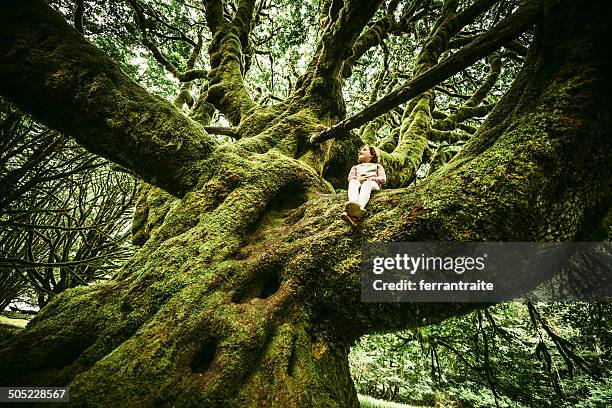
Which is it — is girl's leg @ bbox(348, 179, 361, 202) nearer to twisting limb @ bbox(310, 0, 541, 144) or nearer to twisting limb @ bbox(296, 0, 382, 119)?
twisting limb @ bbox(310, 0, 541, 144)

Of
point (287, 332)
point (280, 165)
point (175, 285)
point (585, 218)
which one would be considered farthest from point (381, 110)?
point (175, 285)

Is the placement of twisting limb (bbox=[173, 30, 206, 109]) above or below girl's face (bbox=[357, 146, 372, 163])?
above

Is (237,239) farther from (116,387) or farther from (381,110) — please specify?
(381,110)

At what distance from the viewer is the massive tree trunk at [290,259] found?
1.94 meters

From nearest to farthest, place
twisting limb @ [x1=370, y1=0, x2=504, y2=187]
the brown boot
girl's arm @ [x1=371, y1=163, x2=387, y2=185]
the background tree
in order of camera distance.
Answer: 1. the brown boot
2. girl's arm @ [x1=371, y1=163, x2=387, y2=185]
3. the background tree
4. twisting limb @ [x1=370, y1=0, x2=504, y2=187]

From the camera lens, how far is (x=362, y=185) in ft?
9.38

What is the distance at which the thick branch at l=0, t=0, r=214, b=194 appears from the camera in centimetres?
266

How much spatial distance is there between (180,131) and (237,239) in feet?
5.35

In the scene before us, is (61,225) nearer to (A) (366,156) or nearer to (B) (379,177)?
(A) (366,156)

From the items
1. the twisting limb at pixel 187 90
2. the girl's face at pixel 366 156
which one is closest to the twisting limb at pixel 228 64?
the twisting limb at pixel 187 90

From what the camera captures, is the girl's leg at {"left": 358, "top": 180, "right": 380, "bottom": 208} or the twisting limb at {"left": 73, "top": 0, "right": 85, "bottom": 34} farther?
the twisting limb at {"left": 73, "top": 0, "right": 85, "bottom": 34}

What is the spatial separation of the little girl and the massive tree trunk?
0.13 m

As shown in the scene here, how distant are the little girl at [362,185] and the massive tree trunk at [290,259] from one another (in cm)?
13

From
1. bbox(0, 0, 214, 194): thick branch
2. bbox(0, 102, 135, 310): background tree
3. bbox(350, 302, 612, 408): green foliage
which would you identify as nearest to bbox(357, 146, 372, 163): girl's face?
bbox(0, 0, 214, 194): thick branch
